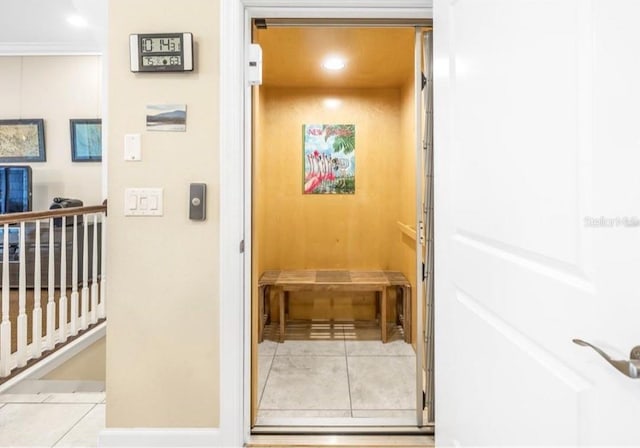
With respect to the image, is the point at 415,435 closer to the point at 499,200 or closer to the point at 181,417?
the point at 181,417

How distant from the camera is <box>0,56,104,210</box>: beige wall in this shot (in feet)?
15.2

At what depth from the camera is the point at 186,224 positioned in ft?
5.25

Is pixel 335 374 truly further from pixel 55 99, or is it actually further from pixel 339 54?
pixel 55 99

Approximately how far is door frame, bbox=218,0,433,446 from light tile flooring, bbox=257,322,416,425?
37 cm

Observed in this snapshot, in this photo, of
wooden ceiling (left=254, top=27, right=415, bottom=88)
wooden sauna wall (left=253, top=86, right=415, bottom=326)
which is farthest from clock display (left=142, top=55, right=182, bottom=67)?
wooden sauna wall (left=253, top=86, right=415, bottom=326)

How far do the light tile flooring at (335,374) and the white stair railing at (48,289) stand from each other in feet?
4.19

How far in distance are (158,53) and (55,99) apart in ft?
13.5

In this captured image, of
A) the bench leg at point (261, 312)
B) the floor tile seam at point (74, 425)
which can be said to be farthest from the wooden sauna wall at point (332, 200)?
the floor tile seam at point (74, 425)

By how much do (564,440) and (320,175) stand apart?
3029 millimetres

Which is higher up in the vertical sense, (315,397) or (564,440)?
(564,440)

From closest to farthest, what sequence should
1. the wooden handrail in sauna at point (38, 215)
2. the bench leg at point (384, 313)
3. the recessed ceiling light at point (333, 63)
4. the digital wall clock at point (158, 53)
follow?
the digital wall clock at point (158, 53) < the wooden handrail in sauna at point (38, 215) < the recessed ceiling light at point (333, 63) < the bench leg at point (384, 313)

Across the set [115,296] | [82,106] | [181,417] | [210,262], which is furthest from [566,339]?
[82,106]

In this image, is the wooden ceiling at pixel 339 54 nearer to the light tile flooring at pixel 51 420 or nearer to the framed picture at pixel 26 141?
the light tile flooring at pixel 51 420

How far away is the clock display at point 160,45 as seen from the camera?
1554 millimetres
